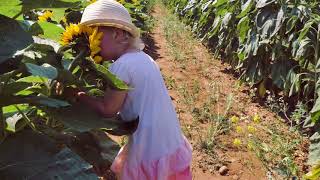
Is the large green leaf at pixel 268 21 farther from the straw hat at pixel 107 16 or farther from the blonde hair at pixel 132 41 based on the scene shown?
the straw hat at pixel 107 16

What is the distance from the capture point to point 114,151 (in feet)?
5.68

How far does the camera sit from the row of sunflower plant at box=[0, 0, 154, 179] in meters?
1.10

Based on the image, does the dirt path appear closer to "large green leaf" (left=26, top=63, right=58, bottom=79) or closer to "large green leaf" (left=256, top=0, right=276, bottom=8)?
"large green leaf" (left=256, top=0, right=276, bottom=8)

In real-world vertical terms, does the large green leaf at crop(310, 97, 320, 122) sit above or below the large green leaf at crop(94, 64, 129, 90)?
below

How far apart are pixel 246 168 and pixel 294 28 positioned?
1613 millimetres

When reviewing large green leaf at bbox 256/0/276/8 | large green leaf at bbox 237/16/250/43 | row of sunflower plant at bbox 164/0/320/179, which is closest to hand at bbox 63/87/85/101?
row of sunflower plant at bbox 164/0/320/179

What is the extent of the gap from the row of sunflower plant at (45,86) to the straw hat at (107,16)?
78 mm

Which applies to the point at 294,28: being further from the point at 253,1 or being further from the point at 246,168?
the point at 246,168

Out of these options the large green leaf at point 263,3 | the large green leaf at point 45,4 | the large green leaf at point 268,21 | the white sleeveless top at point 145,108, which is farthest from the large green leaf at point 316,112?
the large green leaf at point 45,4

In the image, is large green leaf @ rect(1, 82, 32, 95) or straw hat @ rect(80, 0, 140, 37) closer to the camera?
large green leaf @ rect(1, 82, 32, 95)

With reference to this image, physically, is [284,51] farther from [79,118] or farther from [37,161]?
[37,161]

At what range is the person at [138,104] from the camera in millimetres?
1710

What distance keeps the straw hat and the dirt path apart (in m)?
1.59

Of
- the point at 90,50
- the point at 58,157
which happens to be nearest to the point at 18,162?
the point at 58,157
